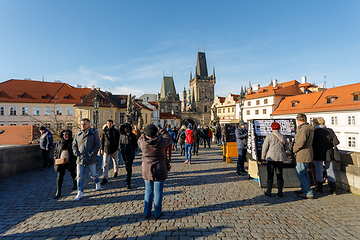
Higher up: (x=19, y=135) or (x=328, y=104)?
(x=328, y=104)

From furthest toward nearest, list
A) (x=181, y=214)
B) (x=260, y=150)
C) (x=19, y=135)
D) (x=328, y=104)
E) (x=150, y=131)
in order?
(x=328, y=104), (x=19, y=135), (x=260, y=150), (x=181, y=214), (x=150, y=131)

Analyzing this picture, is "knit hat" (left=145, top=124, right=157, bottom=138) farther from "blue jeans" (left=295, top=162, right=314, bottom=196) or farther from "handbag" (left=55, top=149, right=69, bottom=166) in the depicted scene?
"blue jeans" (left=295, top=162, right=314, bottom=196)

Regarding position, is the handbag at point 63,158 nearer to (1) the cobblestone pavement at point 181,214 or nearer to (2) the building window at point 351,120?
(1) the cobblestone pavement at point 181,214

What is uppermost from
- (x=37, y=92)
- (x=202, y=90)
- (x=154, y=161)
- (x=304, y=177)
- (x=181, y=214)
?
(x=202, y=90)

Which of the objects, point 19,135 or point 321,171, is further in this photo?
point 19,135

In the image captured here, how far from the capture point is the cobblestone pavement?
3.21m

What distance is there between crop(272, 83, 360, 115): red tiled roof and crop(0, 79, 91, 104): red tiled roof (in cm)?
4056

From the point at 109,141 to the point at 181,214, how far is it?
11.1 feet

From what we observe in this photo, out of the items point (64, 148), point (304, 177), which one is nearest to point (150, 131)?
point (64, 148)

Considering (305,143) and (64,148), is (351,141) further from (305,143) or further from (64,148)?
(64,148)

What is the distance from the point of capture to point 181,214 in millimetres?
3887

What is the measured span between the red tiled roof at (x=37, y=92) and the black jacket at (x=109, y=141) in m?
35.9

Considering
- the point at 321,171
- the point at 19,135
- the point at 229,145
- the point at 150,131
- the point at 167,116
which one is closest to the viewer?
the point at 150,131

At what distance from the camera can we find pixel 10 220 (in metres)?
3.70
